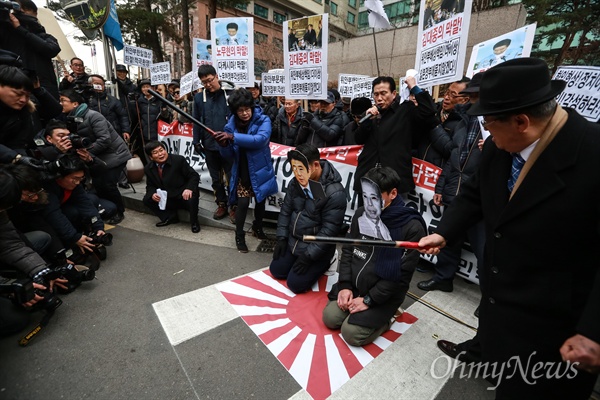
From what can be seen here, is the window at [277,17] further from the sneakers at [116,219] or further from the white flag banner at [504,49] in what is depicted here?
the white flag banner at [504,49]

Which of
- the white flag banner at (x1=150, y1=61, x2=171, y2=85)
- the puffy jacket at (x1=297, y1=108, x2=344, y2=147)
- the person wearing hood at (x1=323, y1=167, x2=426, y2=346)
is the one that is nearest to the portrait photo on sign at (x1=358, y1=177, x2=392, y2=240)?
the person wearing hood at (x1=323, y1=167, x2=426, y2=346)

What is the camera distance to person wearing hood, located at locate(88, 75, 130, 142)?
603cm

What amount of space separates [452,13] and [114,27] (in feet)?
22.7

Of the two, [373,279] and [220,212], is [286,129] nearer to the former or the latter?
[220,212]

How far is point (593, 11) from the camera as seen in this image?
10.1 metres

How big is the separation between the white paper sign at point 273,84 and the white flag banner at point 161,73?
109 inches

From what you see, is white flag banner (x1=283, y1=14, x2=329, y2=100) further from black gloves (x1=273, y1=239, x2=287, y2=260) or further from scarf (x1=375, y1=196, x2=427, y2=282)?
scarf (x1=375, y1=196, x2=427, y2=282)

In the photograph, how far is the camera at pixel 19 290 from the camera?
2.18m

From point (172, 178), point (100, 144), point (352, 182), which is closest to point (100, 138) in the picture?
point (100, 144)

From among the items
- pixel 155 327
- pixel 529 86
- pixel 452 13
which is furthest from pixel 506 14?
pixel 155 327

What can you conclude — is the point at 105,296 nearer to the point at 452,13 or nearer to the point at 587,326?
the point at 587,326

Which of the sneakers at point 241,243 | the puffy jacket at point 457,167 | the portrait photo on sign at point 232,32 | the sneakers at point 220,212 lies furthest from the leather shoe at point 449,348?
the portrait photo on sign at point 232,32

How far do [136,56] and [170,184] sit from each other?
492 centimetres

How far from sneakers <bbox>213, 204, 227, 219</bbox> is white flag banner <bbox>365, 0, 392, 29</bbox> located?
4.00m
